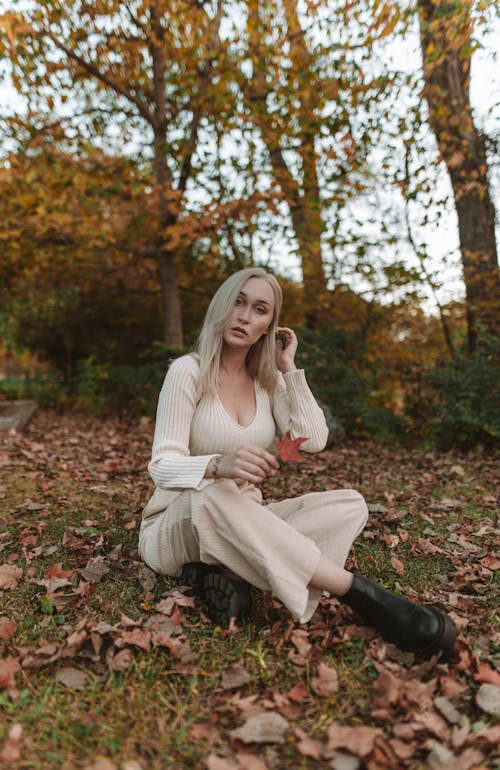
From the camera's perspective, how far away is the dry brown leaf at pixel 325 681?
1.95m

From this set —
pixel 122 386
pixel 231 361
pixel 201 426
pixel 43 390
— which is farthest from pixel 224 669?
pixel 43 390

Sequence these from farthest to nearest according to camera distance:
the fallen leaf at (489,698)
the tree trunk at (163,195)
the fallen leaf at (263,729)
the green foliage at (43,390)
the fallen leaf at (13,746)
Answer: the green foliage at (43,390), the tree trunk at (163,195), the fallen leaf at (489,698), the fallen leaf at (263,729), the fallen leaf at (13,746)

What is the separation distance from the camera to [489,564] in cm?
308

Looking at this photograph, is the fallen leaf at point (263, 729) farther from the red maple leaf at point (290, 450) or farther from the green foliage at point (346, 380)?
→ the green foliage at point (346, 380)

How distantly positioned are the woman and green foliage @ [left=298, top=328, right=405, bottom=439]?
3976 millimetres

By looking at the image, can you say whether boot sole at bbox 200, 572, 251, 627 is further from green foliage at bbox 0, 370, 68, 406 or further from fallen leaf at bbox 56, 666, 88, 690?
green foliage at bbox 0, 370, 68, 406

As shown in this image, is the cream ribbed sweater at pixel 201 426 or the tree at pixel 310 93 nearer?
the cream ribbed sweater at pixel 201 426

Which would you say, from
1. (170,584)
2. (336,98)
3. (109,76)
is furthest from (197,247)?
(170,584)

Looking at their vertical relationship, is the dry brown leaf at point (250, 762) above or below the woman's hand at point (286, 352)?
below

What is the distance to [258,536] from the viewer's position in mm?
2229

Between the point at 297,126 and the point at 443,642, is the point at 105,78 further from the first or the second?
the point at 443,642

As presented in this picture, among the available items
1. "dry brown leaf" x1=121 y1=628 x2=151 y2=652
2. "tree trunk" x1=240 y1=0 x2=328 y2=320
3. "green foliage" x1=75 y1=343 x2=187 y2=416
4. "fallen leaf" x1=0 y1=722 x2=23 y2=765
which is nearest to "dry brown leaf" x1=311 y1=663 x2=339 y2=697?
"dry brown leaf" x1=121 y1=628 x2=151 y2=652

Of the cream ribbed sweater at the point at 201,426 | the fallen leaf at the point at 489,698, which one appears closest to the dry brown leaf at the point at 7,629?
the cream ribbed sweater at the point at 201,426

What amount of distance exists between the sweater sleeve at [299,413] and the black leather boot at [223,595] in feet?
2.44
